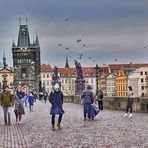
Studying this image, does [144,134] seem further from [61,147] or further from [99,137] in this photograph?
[61,147]

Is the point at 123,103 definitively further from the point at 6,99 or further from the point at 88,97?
the point at 6,99

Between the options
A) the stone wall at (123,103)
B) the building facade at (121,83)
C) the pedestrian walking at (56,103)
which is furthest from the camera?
the building facade at (121,83)

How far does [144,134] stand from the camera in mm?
17844

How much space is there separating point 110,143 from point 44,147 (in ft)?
5.69

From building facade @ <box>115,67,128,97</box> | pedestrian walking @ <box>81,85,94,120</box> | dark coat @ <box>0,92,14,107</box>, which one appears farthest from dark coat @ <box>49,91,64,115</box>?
building facade @ <box>115,67,128,97</box>

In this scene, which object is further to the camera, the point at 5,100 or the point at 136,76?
the point at 136,76

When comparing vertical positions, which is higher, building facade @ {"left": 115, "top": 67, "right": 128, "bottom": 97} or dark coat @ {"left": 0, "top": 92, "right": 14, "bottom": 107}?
building facade @ {"left": 115, "top": 67, "right": 128, "bottom": 97}

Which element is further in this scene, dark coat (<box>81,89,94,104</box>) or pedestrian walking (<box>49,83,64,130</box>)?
dark coat (<box>81,89,94,104</box>)

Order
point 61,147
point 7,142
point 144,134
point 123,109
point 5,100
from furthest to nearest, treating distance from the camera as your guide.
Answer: point 123,109 < point 5,100 < point 144,134 < point 7,142 < point 61,147

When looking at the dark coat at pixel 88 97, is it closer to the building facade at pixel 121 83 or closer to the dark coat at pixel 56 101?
the dark coat at pixel 56 101

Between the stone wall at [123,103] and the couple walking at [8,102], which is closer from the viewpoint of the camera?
the couple walking at [8,102]

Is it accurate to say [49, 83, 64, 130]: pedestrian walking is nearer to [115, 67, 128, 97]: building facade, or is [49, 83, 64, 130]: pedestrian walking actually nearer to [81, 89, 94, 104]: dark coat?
[81, 89, 94, 104]: dark coat

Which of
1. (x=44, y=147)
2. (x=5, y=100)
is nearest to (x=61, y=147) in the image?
(x=44, y=147)

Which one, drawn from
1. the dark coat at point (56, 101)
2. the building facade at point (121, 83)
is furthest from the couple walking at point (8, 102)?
the building facade at point (121, 83)
